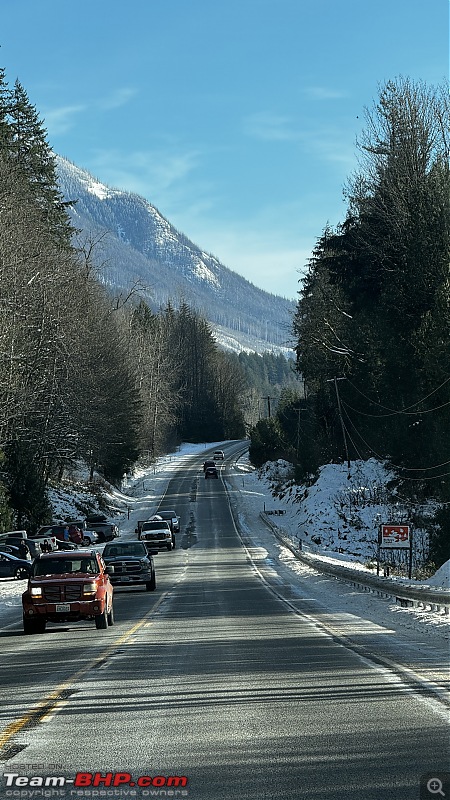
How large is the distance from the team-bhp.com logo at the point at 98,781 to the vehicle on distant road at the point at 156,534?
4621cm

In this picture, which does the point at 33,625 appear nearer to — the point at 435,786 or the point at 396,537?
the point at 396,537

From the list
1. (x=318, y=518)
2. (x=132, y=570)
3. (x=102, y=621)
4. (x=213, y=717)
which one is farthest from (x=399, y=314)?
(x=213, y=717)

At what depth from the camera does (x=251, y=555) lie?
49.8 meters

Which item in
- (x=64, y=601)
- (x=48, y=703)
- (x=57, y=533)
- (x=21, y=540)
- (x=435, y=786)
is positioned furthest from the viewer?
(x=57, y=533)

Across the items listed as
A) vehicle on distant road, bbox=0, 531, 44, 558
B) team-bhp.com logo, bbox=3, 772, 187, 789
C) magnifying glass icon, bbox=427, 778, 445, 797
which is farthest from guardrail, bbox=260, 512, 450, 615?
team-bhp.com logo, bbox=3, 772, 187, 789

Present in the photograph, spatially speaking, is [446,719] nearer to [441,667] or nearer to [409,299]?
[441,667]

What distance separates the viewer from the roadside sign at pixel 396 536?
3069cm

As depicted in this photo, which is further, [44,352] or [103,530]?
[103,530]

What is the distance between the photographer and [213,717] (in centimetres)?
1012

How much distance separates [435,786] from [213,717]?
3.49 metres

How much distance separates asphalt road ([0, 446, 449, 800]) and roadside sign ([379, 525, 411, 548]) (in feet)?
35.5

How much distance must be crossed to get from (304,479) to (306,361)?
897 centimetres

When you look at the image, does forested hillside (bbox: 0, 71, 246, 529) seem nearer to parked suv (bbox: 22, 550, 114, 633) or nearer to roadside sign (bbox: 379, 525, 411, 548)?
roadside sign (bbox: 379, 525, 411, 548)

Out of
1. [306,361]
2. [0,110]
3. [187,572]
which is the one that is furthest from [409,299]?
[0,110]
